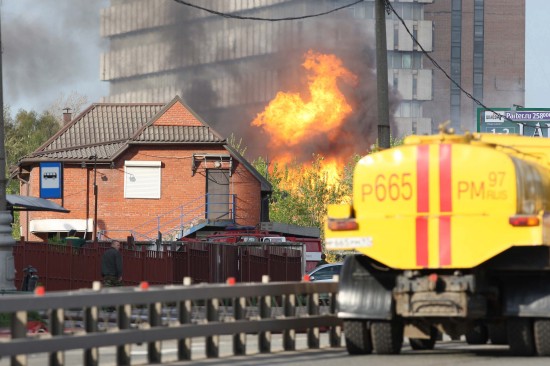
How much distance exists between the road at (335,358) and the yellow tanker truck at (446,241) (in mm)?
469

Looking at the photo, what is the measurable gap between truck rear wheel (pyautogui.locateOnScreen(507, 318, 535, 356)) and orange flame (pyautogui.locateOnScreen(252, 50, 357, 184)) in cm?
7066

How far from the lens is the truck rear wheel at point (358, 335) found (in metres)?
19.2

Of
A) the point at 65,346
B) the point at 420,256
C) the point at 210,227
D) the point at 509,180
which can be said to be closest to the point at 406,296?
the point at 420,256

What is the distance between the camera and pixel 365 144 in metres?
96.2

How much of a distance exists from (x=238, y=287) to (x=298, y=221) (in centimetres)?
6928

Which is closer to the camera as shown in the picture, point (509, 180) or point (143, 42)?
point (509, 180)

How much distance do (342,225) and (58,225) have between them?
56.9 m

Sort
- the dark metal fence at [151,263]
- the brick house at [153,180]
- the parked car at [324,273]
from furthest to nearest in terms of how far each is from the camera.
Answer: the brick house at [153,180] → the parked car at [324,273] → the dark metal fence at [151,263]

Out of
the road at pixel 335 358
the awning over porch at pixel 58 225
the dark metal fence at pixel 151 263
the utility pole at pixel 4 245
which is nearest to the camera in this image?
the road at pixel 335 358

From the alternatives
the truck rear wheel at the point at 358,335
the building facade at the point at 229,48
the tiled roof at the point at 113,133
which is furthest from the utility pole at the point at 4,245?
the building facade at the point at 229,48

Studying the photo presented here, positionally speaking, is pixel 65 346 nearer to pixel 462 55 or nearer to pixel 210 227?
pixel 210 227

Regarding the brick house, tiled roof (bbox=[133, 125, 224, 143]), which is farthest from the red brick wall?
tiled roof (bbox=[133, 125, 224, 143])

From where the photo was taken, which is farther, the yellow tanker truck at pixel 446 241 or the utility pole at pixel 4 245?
the utility pole at pixel 4 245

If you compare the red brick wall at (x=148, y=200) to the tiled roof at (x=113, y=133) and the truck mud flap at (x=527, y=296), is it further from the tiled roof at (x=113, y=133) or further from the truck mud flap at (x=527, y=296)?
the truck mud flap at (x=527, y=296)
